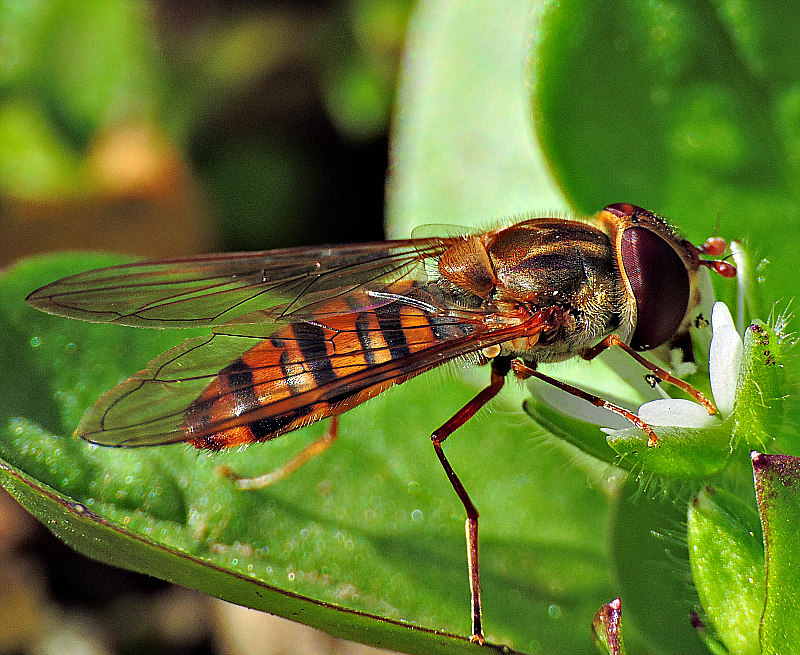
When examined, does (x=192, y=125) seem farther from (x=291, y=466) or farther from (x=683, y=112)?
(x=683, y=112)

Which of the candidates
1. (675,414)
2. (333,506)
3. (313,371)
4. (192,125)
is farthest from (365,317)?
(192,125)

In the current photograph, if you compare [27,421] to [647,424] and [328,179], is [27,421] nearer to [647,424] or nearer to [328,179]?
[647,424]

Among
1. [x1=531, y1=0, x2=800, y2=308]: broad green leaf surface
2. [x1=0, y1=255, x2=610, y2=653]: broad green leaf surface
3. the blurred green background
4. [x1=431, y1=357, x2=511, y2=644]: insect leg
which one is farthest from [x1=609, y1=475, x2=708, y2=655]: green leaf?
the blurred green background

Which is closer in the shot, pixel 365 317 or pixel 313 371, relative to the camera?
pixel 313 371

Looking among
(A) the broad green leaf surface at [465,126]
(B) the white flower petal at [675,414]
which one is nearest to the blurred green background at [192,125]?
(A) the broad green leaf surface at [465,126]

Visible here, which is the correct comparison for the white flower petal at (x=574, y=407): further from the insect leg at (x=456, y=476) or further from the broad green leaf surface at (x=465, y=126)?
the broad green leaf surface at (x=465, y=126)

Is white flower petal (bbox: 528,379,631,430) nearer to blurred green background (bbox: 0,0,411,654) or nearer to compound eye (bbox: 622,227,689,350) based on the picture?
compound eye (bbox: 622,227,689,350)
